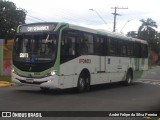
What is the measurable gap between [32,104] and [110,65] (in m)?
9.28

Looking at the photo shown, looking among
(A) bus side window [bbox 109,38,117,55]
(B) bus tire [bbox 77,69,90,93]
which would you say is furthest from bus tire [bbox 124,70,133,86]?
(B) bus tire [bbox 77,69,90,93]

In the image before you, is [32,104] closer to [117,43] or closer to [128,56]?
[117,43]

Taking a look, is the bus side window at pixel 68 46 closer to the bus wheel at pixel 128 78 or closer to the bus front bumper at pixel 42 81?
the bus front bumper at pixel 42 81

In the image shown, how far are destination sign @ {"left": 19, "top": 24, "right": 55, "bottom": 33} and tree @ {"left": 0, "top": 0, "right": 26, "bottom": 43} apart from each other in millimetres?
47895

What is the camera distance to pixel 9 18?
6675 centimetres

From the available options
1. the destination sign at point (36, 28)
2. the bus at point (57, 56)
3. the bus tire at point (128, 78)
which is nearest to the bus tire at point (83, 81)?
the bus at point (57, 56)

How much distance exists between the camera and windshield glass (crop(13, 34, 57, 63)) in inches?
688

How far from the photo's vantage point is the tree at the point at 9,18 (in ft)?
217

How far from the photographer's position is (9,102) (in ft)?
47.9

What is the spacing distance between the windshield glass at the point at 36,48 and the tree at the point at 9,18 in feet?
158

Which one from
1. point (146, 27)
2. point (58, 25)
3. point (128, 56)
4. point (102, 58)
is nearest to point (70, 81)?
point (58, 25)

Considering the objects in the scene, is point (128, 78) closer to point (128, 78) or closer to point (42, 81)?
point (128, 78)

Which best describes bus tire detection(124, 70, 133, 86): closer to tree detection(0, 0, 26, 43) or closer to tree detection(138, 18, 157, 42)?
tree detection(0, 0, 26, 43)

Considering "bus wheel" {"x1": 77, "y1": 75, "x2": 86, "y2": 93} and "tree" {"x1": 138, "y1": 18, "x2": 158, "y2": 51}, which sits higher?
"tree" {"x1": 138, "y1": 18, "x2": 158, "y2": 51}
